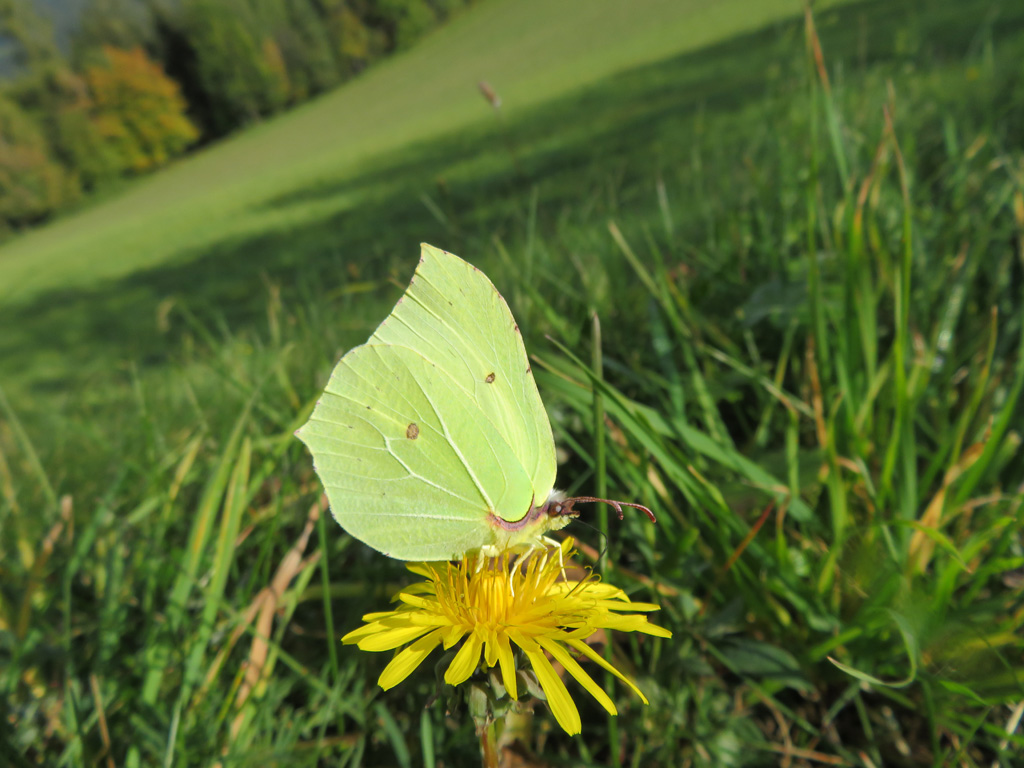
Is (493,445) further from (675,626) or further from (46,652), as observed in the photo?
(46,652)

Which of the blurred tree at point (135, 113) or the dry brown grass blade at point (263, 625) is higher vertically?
the blurred tree at point (135, 113)

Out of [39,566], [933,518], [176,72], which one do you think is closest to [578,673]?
[933,518]

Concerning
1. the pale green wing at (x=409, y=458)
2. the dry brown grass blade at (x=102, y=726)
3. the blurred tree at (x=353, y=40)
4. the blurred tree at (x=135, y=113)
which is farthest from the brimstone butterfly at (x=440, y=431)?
the blurred tree at (x=353, y=40)

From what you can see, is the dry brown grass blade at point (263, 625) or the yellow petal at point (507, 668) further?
the dry brown grass blade at point (263, 625)

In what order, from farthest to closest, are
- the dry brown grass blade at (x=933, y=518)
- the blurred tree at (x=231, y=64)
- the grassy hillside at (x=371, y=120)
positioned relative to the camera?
the blurred tree at (x=231, y=64) → the grassy hillside at (x=371, y=120) → the dry brown grass blade at (x=933, y=518)

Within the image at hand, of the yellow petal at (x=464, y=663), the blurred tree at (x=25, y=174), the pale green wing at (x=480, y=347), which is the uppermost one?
the blurred tree at (x=25, y=174)

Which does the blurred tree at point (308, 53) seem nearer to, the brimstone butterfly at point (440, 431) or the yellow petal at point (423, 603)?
the brimstone butterfly at point (440, 431)

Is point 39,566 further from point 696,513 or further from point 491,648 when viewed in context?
point 696,513
